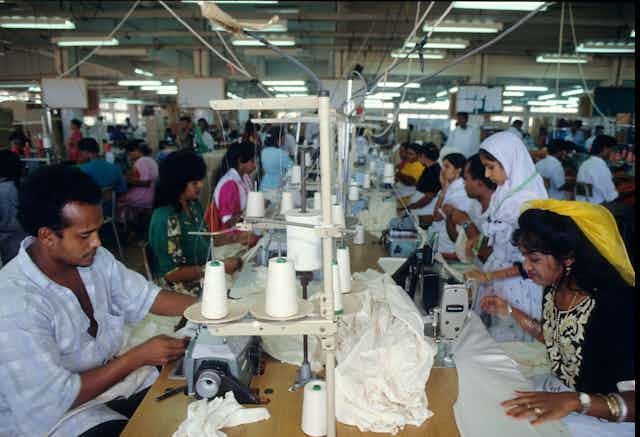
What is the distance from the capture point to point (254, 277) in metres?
2.40

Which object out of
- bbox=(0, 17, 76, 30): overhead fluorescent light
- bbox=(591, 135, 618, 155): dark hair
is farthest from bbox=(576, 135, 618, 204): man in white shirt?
bbox=(0, 17, 76, 30): overhead fluorescent light

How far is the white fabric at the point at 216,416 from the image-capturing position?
1.25 metres

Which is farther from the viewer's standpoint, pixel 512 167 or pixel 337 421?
pixel 512 167

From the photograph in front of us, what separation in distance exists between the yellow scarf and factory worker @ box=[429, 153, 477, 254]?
1875 mm

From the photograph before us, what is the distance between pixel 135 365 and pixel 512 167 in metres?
2.19

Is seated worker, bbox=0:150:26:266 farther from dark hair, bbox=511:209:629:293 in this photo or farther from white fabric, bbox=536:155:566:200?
white fabric, bbox=536:155:566:200

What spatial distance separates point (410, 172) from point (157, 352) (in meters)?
5.37

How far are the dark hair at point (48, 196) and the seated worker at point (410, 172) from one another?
5000 millimetres

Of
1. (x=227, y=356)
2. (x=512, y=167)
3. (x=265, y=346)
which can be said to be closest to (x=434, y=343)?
(x=265, y=346)

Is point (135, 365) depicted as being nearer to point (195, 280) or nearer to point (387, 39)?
point (195, 280)

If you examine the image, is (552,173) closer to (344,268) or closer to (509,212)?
(509,212)

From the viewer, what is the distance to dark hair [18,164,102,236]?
1442 mm

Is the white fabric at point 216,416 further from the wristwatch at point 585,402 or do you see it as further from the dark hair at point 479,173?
the dark hair at point 479,173

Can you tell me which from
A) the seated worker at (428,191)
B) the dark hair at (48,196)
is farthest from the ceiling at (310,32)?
the dark hair at (48,196)
